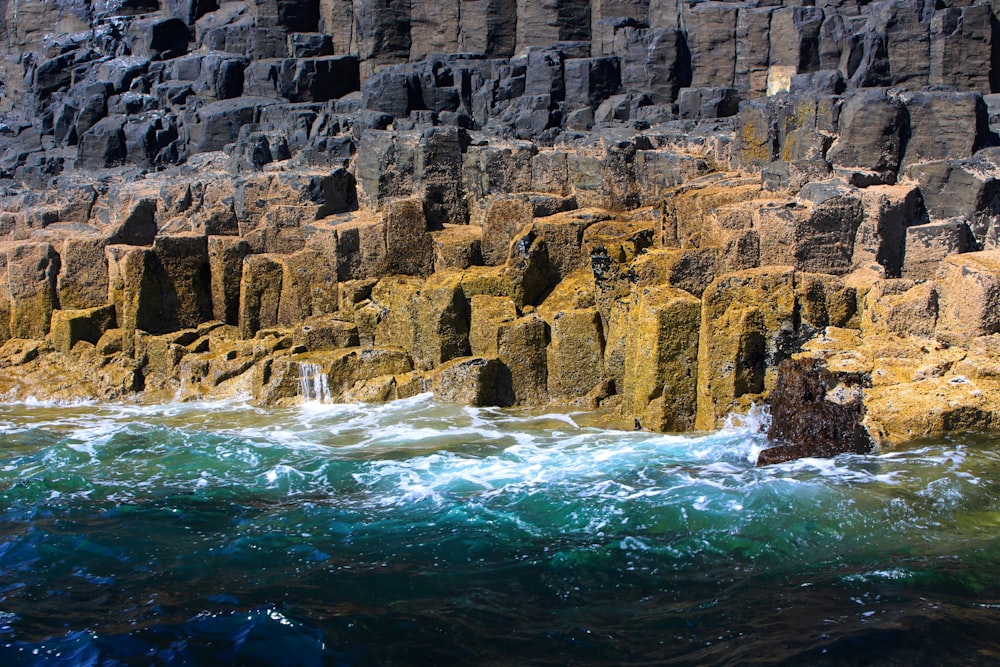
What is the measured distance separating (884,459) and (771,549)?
2.11m

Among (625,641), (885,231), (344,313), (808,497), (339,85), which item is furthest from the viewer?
(339,85)

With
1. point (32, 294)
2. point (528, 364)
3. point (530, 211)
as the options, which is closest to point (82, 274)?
point (32, 294)

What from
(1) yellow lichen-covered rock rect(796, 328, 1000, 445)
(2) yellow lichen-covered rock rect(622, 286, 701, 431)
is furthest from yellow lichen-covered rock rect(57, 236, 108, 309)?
(1) yellow lichen-covered rock rect(796, 328, 1000, 445)

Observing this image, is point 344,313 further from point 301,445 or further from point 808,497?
point 808,497

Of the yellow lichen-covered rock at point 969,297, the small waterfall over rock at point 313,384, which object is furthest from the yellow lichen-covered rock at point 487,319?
the yellow lichen-covered rock at point 969,297

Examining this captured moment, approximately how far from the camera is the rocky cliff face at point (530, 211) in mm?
12031

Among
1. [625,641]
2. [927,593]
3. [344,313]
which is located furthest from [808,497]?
[344,313]

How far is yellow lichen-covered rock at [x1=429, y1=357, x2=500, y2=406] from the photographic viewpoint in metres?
13.7

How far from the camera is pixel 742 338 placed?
1185cm

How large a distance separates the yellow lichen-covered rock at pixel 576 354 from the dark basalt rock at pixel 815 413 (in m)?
2.72

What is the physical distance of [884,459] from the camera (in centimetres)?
1016

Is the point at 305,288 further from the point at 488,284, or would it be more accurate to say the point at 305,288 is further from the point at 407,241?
the point at 488,284

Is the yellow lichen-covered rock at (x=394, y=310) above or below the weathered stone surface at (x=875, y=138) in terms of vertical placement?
below

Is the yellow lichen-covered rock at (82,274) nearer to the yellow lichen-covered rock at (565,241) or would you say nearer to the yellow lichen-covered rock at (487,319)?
the yellow lichen-covered rock at (487,319)
